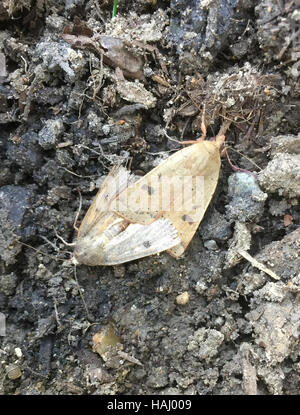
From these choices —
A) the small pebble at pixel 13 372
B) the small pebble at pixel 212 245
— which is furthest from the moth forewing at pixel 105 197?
the small pebble at pixel 13 372

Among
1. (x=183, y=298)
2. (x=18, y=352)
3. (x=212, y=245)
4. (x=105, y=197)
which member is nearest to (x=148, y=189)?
(x=105, y=197)

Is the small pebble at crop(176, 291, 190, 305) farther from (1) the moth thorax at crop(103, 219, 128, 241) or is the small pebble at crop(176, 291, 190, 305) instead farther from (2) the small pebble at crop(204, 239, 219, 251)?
(1) the moth thorax at crop(103, 219, 128, 241)

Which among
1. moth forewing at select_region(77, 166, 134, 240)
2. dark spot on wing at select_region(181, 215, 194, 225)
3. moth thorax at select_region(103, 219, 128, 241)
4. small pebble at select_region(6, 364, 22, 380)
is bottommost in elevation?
small pebble at select_region(6, 364, 22, 380)

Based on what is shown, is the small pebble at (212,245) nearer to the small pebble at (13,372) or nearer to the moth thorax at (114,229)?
the moth thorax at (114,229)

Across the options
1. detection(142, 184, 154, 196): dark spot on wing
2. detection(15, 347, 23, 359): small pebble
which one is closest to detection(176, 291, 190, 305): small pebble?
detection(142, 184, 154, 196): dark spot on wing

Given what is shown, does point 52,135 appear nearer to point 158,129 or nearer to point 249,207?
point 158,129
